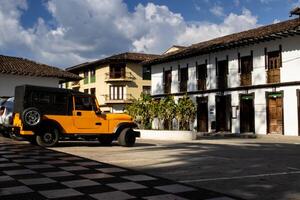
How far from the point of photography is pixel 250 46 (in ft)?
100

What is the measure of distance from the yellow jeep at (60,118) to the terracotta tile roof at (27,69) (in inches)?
736

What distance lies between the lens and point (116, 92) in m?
59.9

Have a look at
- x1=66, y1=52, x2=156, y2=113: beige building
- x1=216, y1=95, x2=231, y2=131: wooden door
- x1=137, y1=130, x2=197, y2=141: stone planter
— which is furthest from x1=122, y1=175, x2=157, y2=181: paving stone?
x1=66, y1=52, x2=156, y2=113: beige building

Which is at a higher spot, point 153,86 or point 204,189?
point 153,86

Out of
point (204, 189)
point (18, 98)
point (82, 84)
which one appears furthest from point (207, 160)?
point (82, 84)

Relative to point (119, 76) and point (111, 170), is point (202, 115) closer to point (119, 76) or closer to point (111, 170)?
point (119, 76)

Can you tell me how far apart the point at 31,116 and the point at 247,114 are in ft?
61.1

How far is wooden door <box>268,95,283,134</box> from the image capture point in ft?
92.6

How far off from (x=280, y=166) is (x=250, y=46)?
67.2ft

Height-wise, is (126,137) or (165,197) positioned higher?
(126,137)

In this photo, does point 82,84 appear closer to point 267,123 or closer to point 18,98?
point 267,123

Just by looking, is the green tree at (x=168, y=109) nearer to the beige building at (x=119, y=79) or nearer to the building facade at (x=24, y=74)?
the building facade at (x=24, y=74)

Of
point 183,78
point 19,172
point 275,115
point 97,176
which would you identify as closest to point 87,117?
point 19,172

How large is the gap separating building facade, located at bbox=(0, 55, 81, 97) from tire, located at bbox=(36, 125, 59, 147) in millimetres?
18930
